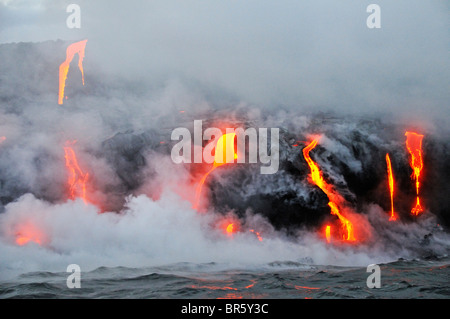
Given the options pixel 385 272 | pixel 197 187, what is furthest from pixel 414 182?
pixel 197 187

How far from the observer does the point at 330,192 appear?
31.8m

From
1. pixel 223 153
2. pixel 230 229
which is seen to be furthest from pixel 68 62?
pixel 230 229

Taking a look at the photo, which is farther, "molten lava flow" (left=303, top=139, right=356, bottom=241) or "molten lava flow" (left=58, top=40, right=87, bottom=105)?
"molten lava flow" (left=58, top=40, right=87, bottom=105)

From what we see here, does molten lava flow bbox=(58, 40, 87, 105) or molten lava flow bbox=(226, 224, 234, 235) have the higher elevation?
molten lava flow bbox=(58, 40, 87, 105)

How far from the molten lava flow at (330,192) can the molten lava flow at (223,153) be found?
4950 millimetres

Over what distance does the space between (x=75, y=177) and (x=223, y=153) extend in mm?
10071

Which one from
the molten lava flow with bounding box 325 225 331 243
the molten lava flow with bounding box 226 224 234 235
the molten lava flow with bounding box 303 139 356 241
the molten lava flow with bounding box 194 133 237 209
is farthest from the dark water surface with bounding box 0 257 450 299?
the molten lava flow with bounding box 194 133 237 209

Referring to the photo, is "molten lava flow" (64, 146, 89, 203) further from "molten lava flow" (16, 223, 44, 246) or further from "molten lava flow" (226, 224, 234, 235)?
"molten lava flow" (226, 224, 234, 235)

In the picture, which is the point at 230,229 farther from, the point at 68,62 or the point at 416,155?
the point at 68,62

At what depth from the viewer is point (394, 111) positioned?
37000 millimetres

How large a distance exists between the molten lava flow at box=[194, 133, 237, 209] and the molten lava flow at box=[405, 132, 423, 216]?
483 inches

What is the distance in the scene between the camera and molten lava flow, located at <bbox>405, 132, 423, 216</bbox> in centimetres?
3316

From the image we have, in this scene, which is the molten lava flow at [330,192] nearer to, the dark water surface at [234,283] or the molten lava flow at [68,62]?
the dark water surface at [234,283]
